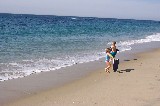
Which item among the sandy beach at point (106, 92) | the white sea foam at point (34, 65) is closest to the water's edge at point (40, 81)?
the sandy beach at point (106, 92)

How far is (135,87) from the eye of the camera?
1002cm

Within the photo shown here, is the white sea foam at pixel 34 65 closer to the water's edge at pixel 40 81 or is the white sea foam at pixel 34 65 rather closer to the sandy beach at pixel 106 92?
the water's edge at pixel 40 81

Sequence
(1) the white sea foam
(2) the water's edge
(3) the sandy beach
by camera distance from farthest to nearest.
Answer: (1) the white sea foam < (2) the water's edge < (3) the sandy beach

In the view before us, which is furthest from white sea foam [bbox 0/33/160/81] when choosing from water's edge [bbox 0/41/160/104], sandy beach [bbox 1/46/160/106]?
sandy beach [bbox 1/46/160/106]

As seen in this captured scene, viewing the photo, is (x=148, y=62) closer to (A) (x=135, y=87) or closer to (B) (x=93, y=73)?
(B) (x=93, y=73)

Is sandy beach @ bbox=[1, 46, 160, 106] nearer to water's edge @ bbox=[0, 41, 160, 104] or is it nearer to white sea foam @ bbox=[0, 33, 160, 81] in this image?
water's edge @ bbox=[0, 41, 160, 104]

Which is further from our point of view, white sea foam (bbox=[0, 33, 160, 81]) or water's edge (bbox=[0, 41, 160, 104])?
white sea foam (bbox=[0, 33, 160, 81])

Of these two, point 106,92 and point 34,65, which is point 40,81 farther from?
point 34,65

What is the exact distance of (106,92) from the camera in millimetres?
9383

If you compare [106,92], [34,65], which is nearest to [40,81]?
[106,92]

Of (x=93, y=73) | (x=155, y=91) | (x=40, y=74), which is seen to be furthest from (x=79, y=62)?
(x=155, y=91)

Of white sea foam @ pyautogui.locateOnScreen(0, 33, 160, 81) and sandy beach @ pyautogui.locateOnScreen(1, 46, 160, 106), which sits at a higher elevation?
sandy beach @ pyautogui.locateOnScreen(1, 46, 160, 106)

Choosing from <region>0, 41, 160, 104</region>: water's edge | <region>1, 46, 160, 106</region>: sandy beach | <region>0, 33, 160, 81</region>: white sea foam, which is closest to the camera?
<region>1, 46, 160, 106</region>: sandy beach

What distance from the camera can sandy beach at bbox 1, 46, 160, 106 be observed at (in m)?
8.28
